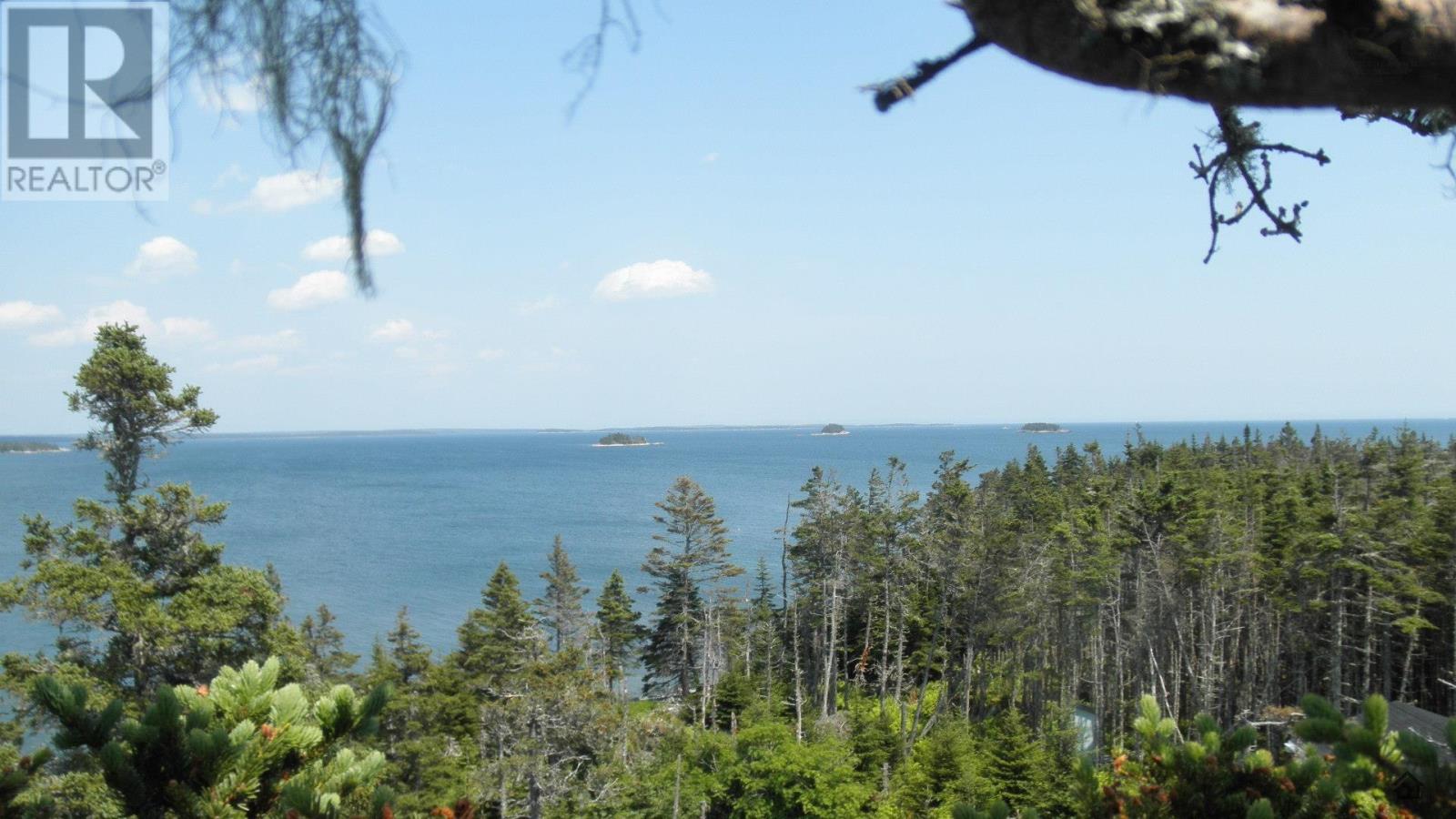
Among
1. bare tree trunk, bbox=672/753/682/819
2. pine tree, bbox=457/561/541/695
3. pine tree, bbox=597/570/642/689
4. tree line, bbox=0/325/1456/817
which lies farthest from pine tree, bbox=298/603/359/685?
pine tree, bbox=597/570/642/689

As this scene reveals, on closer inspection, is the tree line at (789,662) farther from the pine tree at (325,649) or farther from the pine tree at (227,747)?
the pine tree at (325,649)

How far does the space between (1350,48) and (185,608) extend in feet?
44.7

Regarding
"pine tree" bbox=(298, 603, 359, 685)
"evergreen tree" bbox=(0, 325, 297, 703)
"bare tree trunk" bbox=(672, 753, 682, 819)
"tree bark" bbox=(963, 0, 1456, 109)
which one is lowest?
"bare tree trunk" bbox=(672, 753, 682, 819)

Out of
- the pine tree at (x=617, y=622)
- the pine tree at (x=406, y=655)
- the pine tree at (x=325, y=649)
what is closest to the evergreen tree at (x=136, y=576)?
the pine tree at (x=406, y=655)

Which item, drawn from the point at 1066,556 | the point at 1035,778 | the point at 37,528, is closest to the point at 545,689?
the point at 37,528

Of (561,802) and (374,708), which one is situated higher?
(374,708)

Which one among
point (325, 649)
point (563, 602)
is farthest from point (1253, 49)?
point (563, 602)

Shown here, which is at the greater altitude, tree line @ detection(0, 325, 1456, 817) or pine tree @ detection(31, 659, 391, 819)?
pine tree @ detection(31, 659, 391, 819)

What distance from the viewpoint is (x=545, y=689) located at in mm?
18047

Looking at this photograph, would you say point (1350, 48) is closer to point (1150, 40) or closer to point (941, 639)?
point (1150, 40)

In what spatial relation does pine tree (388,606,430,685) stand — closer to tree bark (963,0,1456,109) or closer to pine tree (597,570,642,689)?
pine tree (597,570,642,689)

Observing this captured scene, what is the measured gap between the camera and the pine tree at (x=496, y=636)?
862 inches

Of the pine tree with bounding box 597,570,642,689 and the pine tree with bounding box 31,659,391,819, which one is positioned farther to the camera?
the pine tree with bounding box 597,570,642,689

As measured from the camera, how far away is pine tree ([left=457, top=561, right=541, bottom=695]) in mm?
21891
